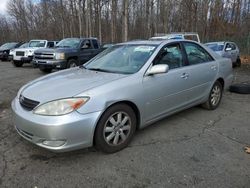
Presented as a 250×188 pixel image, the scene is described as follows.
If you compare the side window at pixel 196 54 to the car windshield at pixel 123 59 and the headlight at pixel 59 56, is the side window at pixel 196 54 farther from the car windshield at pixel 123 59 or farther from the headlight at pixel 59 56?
the headlight at pixel 59 56

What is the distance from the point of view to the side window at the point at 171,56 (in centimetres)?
400

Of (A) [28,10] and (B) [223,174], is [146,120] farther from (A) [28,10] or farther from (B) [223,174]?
(A) [28,10]

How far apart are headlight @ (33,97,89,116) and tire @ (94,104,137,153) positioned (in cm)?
38

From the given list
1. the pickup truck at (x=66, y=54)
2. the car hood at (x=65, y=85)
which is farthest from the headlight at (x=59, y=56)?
the car hood at (x=65, y=85)

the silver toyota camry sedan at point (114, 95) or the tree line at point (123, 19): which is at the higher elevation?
the tree line at point (123, 19)

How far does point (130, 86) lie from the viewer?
11.2 ft

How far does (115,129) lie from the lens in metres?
3.35

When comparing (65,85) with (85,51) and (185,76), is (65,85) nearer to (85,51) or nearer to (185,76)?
(185,76)

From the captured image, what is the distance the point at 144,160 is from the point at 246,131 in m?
2.09

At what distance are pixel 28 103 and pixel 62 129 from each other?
2.28 ft

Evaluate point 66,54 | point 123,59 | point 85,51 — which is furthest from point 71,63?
point 123,59

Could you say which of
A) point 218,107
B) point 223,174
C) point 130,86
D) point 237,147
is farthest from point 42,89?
point 218,107

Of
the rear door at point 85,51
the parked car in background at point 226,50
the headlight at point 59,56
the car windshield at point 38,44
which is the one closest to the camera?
the headlight at point 59,56

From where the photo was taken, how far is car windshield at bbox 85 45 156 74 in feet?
12.6
